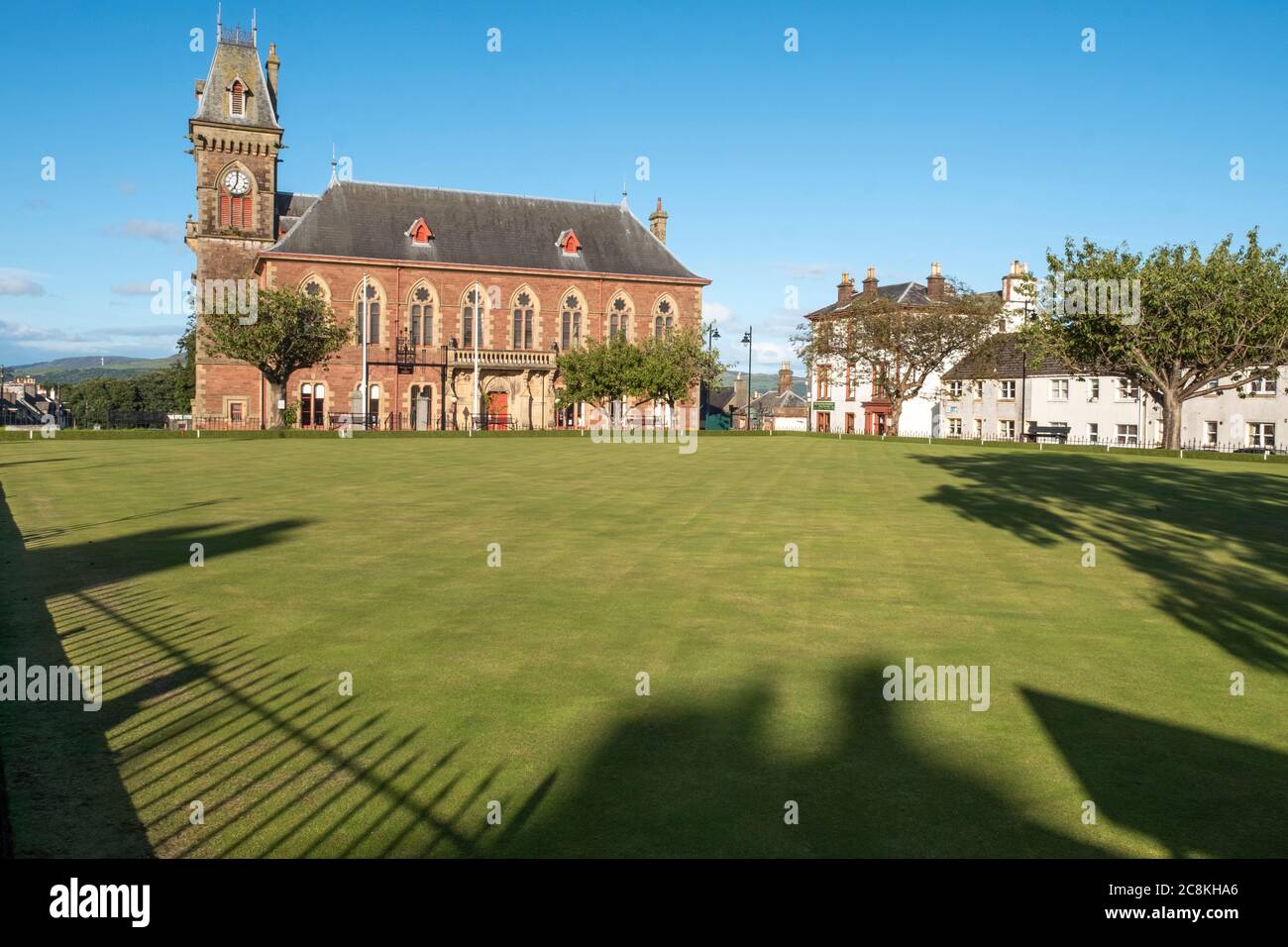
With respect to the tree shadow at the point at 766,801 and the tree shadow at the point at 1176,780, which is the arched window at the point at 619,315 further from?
the tree shadow at the point at 766,801

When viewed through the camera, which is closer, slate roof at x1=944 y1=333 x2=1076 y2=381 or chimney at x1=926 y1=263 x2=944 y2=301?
slate roof at x1=944 y1=333 x2=1076 y2=381

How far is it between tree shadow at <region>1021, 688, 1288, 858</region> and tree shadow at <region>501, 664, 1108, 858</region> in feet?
1.77

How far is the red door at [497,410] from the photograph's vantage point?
78062 millimetres

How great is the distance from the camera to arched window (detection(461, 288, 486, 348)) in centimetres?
7644

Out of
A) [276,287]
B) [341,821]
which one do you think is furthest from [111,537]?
[276,287]

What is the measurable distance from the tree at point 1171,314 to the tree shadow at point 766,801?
153ft

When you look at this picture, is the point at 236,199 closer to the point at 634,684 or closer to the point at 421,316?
the point at 421,316

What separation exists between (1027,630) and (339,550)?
9.85 meters

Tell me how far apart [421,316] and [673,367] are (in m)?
20.7

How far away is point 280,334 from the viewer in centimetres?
6212

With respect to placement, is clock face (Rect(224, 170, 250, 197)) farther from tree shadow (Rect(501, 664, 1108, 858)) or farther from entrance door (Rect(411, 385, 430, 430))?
tree shadow (Rect(501, 664, 1108, 858))

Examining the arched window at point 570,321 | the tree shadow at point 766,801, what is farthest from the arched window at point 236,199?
the tree shadow at point 766,801

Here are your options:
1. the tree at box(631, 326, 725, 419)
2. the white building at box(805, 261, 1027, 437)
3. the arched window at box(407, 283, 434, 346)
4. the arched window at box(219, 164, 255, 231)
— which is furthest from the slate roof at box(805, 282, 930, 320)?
the arched window at box(219, 164, 255, 231)

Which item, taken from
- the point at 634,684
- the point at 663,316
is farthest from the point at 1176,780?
the point at 663,316
